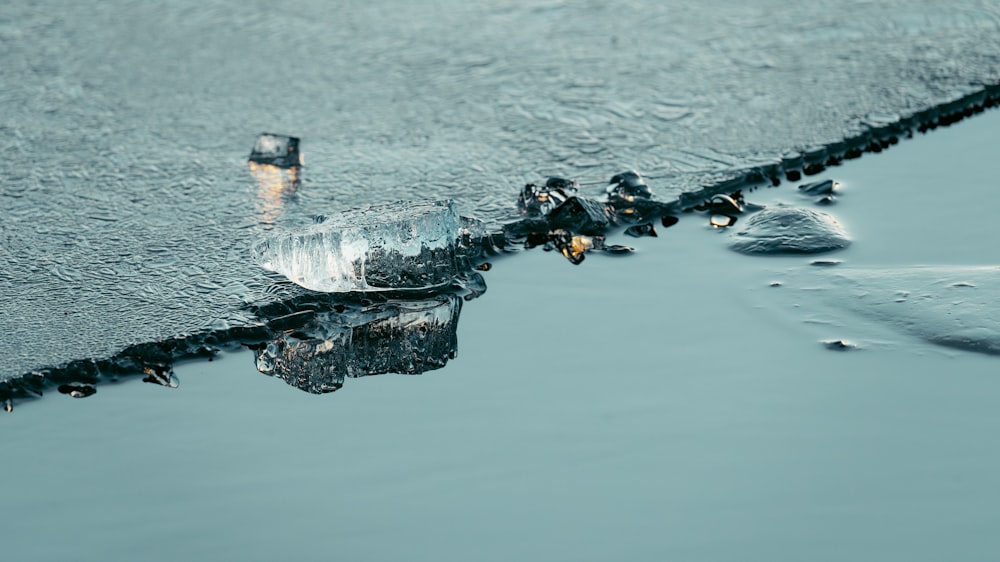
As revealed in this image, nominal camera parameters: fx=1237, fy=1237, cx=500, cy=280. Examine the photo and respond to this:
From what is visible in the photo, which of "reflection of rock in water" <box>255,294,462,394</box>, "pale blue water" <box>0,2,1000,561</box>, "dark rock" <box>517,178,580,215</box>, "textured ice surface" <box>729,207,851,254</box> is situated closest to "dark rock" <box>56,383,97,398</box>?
"pale blue water" <box>0,2,1000,561</box>

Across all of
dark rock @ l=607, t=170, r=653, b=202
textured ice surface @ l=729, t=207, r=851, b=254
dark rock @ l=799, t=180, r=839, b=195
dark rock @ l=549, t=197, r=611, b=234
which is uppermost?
dark rock @ l=607, t=170, r=653, b=202

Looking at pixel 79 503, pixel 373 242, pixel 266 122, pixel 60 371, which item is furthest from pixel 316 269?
pixel 266 122

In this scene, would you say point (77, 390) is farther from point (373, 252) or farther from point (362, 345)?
point (373, 252)

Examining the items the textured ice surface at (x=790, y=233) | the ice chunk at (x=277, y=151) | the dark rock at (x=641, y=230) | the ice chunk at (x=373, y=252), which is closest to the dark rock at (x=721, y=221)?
the textured ice surface at (x=790, y=233)

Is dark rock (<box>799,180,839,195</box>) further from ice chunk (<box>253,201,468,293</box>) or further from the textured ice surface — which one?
ice chunk (<box>253,201,468,293</box>)

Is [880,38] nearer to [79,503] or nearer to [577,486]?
[577,486]

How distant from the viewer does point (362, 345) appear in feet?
8.29

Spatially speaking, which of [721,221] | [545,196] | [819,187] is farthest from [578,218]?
[819,187]

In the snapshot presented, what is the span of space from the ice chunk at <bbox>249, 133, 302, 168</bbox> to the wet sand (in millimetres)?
954

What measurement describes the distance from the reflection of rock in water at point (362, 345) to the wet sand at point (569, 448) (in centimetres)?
4

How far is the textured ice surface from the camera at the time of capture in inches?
114

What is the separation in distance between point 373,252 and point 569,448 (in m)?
0.77

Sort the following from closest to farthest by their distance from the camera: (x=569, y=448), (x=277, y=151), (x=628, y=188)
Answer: (x=569, y=448)
(x=628, y=188)
(x=277, y=151)

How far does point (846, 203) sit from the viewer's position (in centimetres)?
315
